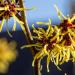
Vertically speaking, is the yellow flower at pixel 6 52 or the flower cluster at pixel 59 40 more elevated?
the flower cluster at pixel 59 40

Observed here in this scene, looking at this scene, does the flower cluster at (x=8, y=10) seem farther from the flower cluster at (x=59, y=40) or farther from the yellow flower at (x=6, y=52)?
the yellow flower at (x=6, y=52)

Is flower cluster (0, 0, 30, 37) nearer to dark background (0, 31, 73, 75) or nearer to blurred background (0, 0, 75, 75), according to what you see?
blurred background (0, 0, 75, 75)

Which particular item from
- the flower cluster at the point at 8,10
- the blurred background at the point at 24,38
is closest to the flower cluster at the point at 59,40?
the flower cluster at the point at 8,10

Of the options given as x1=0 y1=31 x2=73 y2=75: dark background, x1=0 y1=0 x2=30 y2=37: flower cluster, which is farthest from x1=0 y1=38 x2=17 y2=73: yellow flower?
x1=0 y1=0 x2=30 y2=37: flower cluster

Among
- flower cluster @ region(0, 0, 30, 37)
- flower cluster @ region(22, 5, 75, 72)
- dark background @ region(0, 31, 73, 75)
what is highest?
flower cluster @ region(0, 0, 30, 37)

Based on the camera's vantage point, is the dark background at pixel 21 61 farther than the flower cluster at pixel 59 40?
Yes

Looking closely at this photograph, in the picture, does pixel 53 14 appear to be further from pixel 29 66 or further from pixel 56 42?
pixel 56 42

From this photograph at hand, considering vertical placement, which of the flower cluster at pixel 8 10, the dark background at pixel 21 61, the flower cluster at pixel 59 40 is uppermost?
the flower cluster at pixel 8 10

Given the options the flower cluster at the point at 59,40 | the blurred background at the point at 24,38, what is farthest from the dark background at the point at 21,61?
the flower cluster at the point at 59,40
